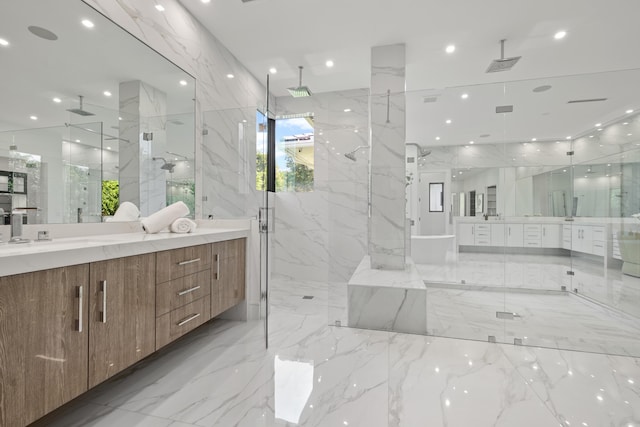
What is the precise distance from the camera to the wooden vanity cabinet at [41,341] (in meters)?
0.96

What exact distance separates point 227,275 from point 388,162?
200 cm

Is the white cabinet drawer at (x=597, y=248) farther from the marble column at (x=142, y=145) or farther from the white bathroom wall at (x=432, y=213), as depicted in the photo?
the marble column at (x=142, y=145)

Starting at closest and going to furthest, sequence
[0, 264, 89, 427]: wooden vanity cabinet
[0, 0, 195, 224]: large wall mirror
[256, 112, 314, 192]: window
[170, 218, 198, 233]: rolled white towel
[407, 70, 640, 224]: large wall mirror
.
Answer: [0, 264, 89, 427]: wooden vanity cabinet < [0, 0, 195, 224]: large wall mirror < [170, 218, 198, 233]: rolled white towel < [407, 70, 640, 224]: large wall mirror < [256, 112, 314, 192]: window

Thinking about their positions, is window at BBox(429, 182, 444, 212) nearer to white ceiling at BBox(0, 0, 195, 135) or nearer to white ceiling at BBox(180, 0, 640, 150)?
white ceiling at BBox(180, 0, 640, 150)

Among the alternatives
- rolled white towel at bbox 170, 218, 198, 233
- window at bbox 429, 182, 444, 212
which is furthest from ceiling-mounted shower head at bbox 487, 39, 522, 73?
rolled white towel at bbox 170, 218, 198, 233

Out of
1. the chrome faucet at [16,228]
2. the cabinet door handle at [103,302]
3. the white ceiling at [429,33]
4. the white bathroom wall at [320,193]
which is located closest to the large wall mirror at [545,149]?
the white ceiling at [429,33]

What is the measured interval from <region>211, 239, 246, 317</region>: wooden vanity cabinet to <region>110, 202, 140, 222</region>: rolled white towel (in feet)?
2.17

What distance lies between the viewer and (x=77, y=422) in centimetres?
137

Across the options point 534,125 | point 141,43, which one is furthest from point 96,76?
point 534,125

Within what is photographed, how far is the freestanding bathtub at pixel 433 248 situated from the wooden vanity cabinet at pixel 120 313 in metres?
2.30

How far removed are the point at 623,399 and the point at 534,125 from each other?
2.23 meters

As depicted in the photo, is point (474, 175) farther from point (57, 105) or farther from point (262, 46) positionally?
point (57, 105)

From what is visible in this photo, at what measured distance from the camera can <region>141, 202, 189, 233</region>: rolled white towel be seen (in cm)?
213

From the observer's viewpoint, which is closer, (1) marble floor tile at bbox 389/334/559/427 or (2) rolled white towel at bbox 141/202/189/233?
(1) marble floor tile at bbox 389/334/559/427
